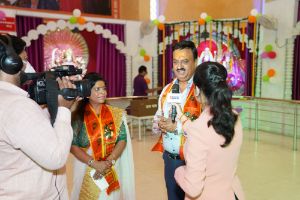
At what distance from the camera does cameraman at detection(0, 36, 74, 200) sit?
43.2 inches

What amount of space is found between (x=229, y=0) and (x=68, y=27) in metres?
4.46

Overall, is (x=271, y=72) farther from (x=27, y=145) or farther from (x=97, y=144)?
(x=27, y=145)

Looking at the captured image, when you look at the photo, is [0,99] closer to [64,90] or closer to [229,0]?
[64,90]

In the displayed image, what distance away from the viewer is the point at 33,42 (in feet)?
19.4

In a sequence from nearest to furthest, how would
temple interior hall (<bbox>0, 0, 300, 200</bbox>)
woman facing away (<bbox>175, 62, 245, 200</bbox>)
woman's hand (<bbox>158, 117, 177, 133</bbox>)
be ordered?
1. woman facing away (<bbox>175, 62, 245, 200</bbox>)
2. woman's hand (<bbox>158, 117, 177, 133</bbox>)
3. temple interior hall (<bbox>0, 0, 300, 200</bbox>)

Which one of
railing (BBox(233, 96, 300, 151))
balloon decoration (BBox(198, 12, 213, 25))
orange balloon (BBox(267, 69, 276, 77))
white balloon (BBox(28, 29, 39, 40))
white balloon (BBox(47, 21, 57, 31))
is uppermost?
balloon decoration (BBox(198, 12, 213, 25))

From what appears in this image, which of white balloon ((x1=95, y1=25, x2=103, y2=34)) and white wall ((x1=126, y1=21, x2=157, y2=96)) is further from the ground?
white balloon ((x1=95, y1=25, x2=103, y2=34))

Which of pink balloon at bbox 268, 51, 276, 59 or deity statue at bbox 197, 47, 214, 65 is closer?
pink balloon at bbox 268, 51, 276, 59

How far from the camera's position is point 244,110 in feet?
22.8

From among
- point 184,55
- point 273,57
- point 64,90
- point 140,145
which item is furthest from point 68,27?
point 64,90

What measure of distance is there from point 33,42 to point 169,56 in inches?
119

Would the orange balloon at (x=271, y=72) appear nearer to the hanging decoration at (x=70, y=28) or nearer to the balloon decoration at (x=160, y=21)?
the balloon decoration at (x=160, y=21)

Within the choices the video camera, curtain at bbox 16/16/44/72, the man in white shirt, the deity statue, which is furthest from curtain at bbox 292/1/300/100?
the video camera

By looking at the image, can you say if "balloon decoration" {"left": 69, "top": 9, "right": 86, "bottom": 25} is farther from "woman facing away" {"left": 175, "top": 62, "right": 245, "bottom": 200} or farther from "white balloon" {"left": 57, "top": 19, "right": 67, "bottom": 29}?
"woman facing away" {"left": 175, "top": 62, "right": 245, "bottom": 200}
